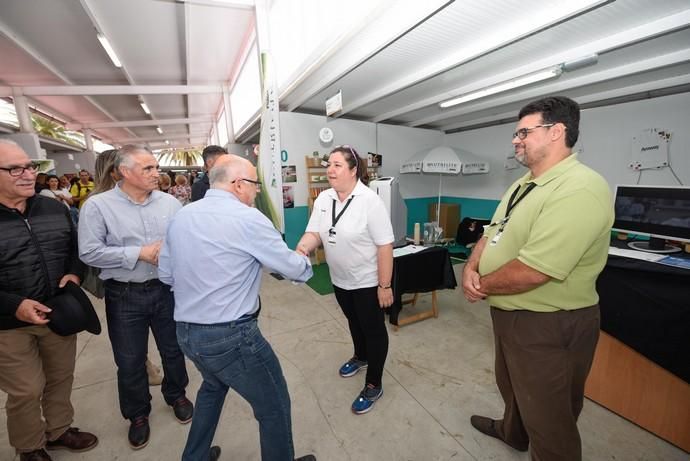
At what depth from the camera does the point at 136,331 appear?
1701 mm

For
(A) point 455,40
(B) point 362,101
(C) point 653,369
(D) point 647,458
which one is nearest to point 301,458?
(D) point 647,458

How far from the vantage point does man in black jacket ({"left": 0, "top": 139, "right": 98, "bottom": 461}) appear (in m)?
1.39

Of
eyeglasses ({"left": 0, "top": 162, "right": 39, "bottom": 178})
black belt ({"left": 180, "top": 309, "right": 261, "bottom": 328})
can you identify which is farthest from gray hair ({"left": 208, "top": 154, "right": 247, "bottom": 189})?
eyeglasses ({"left": 0, "top": 162, "right": 39, "bottom": 178})

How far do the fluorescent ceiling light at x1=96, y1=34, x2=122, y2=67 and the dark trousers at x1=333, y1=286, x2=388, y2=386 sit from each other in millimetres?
5748

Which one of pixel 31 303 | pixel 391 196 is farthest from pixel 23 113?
pixel 391 196

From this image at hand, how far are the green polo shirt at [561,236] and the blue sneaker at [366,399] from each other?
1202 millimetres

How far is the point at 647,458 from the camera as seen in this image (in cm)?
162

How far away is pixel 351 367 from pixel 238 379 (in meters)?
1.37

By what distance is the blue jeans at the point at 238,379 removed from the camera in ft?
3.77

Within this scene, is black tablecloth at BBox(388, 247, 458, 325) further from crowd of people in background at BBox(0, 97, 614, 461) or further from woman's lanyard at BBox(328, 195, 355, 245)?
woman's lanyard at BBox(328, 195, 355, 245)

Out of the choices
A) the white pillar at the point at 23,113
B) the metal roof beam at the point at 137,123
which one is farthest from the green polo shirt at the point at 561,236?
the metal roof beam at the point at 137,123

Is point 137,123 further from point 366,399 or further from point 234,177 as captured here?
point 366,399

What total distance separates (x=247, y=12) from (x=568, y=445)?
5.74m

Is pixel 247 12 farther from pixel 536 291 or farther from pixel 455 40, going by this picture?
pixel 536 291
